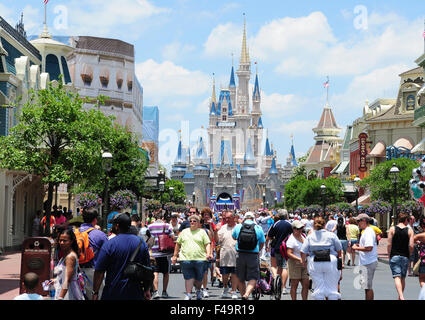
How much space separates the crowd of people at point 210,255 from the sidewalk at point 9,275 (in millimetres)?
2360

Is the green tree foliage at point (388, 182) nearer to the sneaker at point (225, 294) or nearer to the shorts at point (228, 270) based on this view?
the shorts at point (228, 270)

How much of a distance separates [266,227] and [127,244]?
18.9 meters

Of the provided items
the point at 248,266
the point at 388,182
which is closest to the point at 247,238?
the point at 248,266

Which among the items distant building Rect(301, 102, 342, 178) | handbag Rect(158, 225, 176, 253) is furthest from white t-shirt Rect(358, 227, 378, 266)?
distant building Rect(301, 102, 342, 178)

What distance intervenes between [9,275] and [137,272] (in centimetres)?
1246

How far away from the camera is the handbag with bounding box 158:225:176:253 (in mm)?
16500

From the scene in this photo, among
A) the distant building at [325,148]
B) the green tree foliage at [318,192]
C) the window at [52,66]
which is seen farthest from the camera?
the distant building at [325,148]

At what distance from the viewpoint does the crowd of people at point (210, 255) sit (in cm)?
913

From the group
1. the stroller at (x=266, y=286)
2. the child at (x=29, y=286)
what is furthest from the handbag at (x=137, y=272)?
the stroller at (x=266, y=286)

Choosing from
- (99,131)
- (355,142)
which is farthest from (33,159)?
(355,142)

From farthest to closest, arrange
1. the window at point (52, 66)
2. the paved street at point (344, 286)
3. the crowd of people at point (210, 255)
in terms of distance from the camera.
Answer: the window at point (52, 66) → the paved street at point (344, 286) → the crowd of people at point (210, 255)

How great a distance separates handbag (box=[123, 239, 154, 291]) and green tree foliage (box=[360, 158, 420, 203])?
38422 mm
